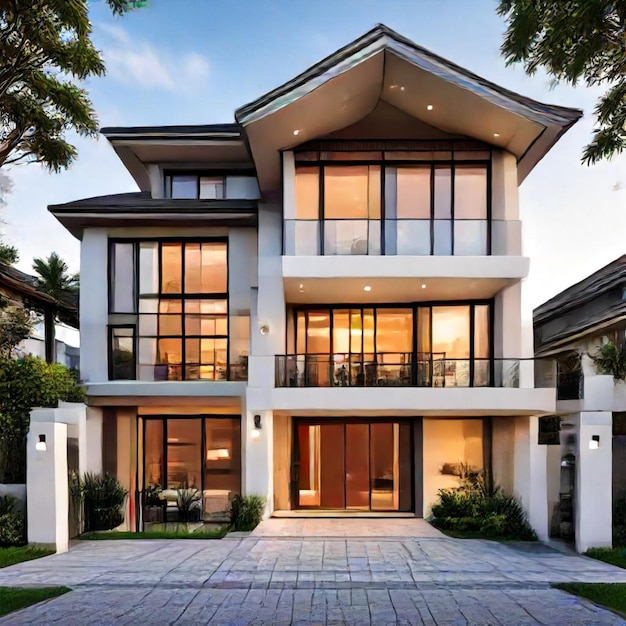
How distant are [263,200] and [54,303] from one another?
8122 mm

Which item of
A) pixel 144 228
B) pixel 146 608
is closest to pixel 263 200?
pixel 144 228

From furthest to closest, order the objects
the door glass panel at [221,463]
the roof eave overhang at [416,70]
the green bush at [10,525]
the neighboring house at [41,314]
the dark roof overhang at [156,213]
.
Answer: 1. the neighboring house at [41,314]
2. the door glass panel at [221,463]
3. the dark roof overhang at [156,213]
4. the roof eave overhang at [416,70]
5. the green bush at [10,525]

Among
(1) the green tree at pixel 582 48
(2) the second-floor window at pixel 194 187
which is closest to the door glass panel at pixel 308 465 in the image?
(2) the second-floor window at pixel 194 187

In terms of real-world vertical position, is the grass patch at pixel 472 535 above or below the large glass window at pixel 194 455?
below

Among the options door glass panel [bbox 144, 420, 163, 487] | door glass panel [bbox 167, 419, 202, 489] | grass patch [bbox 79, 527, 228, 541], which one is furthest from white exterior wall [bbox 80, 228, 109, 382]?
grass patch [bbox 79, 527, 228, 541]

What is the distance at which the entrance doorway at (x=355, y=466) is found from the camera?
14766 millimetres

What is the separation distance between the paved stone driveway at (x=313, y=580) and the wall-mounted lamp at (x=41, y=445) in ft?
6.36

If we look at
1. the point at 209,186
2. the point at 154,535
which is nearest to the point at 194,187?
the point at 209,186

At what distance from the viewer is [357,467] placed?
14.9 metres

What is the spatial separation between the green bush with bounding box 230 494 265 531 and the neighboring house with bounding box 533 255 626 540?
21.2 ft

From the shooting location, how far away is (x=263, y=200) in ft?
46.7

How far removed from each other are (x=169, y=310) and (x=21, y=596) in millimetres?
8625

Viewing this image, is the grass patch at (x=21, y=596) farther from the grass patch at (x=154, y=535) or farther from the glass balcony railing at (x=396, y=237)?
the glass balcony railing at (x=396, y=237)

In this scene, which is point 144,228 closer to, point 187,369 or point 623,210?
point 187,369
